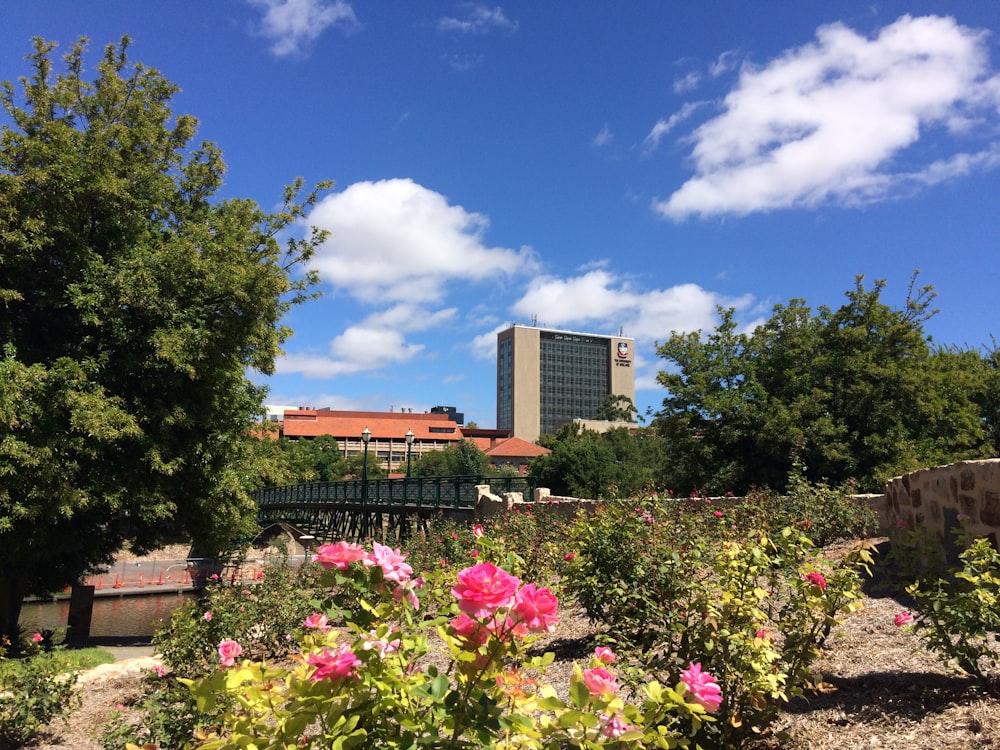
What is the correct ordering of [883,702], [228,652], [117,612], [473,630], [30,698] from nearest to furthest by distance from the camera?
[473,630], [228,652], [883,702], [30,698], [117,612]

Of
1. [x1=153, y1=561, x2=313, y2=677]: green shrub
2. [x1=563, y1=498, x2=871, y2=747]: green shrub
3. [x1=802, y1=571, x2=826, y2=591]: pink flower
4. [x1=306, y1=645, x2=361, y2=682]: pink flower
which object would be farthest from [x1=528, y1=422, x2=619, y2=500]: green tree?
[x1=306, y1=645, x2=361, y2=682]: pink flower

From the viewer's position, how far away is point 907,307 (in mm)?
19625

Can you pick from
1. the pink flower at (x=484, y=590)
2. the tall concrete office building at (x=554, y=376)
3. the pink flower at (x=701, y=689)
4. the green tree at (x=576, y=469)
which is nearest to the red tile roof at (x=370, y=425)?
the tall concrete office building at (x=554, y=376)

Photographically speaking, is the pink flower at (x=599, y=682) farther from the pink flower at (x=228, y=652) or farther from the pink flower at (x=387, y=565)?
the pink flower at (x=228, y=652)

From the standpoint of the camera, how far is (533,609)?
5.30ft

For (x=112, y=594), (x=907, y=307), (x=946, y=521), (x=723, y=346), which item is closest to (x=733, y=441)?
(x=723, y=346)

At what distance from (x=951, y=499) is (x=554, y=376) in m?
161

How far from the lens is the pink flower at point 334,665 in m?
1.60

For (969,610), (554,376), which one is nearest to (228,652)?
(969,610)

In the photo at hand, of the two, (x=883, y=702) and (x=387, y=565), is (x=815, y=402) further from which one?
(x=387, y=565)

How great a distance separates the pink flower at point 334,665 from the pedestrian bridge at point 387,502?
13.3 m

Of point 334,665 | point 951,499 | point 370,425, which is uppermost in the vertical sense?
point 370,425

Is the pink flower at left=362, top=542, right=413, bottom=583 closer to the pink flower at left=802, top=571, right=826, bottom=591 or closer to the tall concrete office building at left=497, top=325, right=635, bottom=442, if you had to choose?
the pink flower at left=802, top=571, right=826, bottom=591

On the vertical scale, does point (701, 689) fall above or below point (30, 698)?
above
